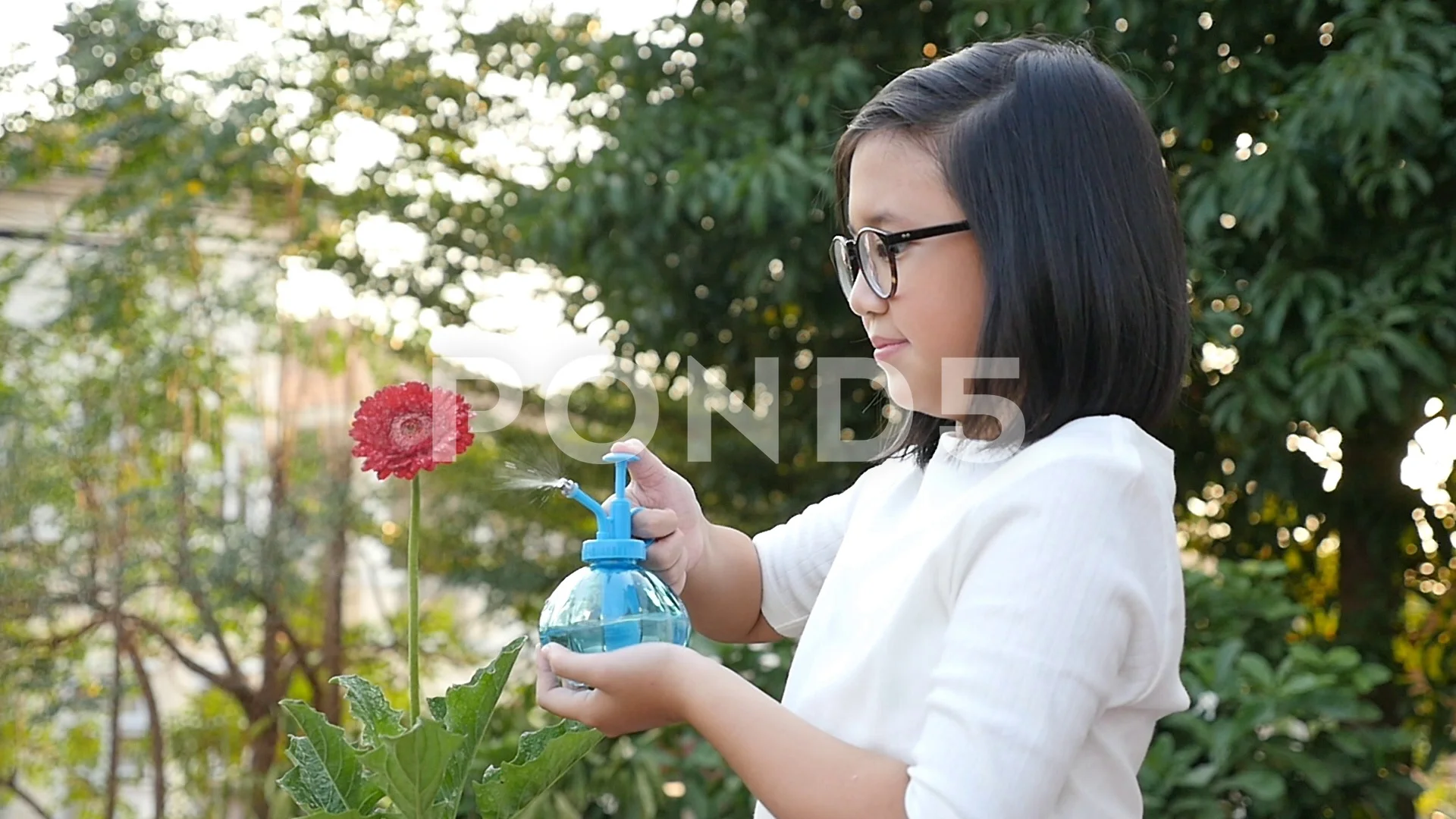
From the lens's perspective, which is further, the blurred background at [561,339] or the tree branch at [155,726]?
the tree branch at [155,726]

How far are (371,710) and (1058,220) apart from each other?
0.55 meters

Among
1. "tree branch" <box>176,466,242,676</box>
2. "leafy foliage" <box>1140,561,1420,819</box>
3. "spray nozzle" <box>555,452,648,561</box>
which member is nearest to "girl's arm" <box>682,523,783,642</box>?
"spray nozzle" <box>555,452,648,561</box>

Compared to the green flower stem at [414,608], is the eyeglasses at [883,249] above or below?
above

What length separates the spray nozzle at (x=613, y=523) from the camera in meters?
0.88

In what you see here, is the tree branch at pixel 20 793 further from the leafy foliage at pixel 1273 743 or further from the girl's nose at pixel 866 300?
the girl's nose at pixel 866 300

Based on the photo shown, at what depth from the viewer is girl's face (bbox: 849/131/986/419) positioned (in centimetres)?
89

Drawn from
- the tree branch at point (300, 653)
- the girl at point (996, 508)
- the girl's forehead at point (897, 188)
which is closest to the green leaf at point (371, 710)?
the girl at point (996, 508)

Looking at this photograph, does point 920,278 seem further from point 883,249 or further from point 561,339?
point 561,339

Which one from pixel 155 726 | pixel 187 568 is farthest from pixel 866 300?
pixel 155 726

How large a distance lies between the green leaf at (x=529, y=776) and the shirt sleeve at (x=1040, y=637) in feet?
0.70

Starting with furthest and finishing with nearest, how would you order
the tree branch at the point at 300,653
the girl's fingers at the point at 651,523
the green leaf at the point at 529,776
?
the tree branch at the point at 300,653
the girl's fingers at the point at 651,523
the green leaf at the point at 529,776

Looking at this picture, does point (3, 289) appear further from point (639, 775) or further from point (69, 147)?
point (639, 775)

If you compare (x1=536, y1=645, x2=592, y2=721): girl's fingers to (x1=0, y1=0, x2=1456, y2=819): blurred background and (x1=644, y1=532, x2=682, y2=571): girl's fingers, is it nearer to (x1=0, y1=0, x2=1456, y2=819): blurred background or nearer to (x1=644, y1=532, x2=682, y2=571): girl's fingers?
(x1=644, y1=532, x2=682, y2=571): girl's fingers

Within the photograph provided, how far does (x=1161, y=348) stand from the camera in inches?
36.6
